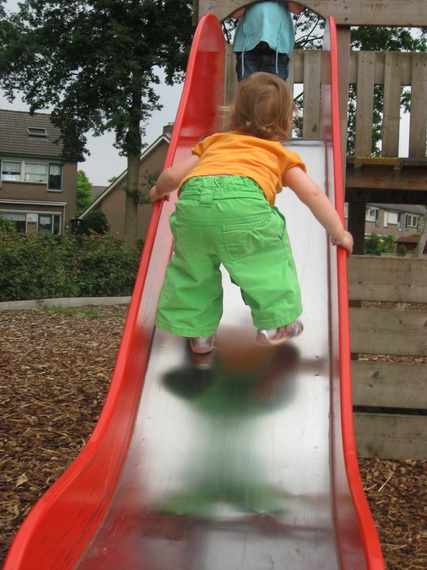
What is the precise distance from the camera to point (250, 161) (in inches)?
97.7

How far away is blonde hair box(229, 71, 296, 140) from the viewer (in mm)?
2585

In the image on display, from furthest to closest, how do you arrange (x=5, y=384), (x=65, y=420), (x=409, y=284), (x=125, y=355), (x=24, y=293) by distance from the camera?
Result: 1. (x=24, y=293)
2. (x=5, y=384)
3. (x=65, y=420)
4. (x=409, y=284)
5. (x=125, y=355)

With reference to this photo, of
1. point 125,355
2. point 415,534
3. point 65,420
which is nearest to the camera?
point 125,355

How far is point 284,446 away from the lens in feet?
7.29

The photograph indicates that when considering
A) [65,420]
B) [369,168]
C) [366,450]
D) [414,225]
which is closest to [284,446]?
[366,450]

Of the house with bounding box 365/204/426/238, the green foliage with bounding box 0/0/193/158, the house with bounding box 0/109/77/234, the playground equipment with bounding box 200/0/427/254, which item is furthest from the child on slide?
the house with bounding box 365/204/426/238

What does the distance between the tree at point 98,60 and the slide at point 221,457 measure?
54.6 feet

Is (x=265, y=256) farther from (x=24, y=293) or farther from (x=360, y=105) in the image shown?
(x=24, y=293)

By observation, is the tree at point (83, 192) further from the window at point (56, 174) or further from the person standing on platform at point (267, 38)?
the person standing on platform at point (267, 38)

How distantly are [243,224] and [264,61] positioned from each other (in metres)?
2.39

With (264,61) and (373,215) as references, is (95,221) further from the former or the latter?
(373,215)

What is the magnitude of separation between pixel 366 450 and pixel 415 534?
0.67 metres

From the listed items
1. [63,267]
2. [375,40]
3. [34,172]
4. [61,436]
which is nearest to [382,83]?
[61,436]

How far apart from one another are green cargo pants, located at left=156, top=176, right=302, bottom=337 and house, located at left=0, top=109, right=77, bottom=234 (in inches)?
1173
